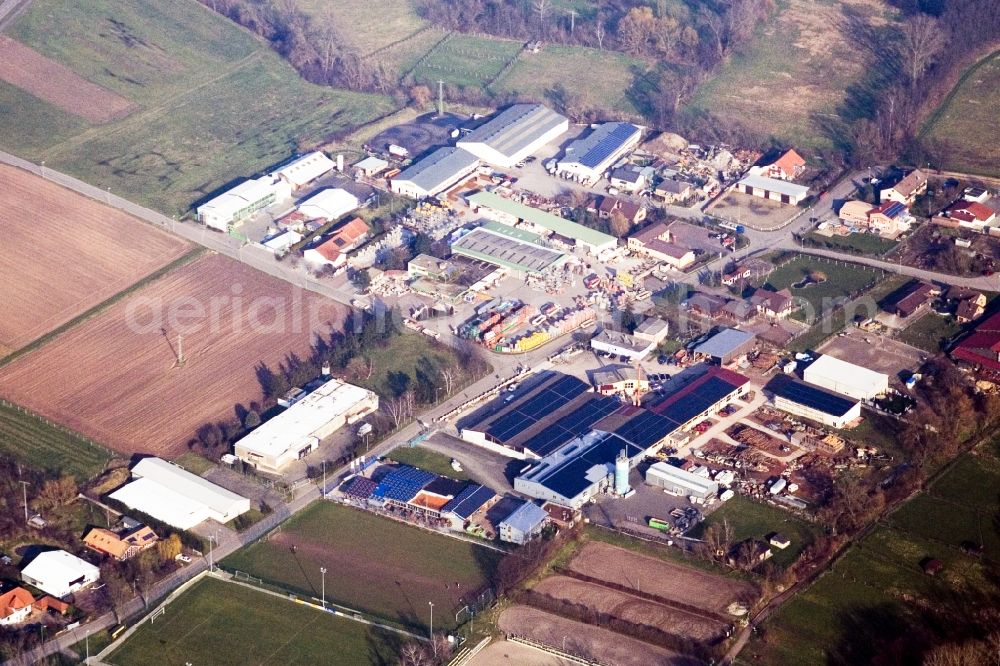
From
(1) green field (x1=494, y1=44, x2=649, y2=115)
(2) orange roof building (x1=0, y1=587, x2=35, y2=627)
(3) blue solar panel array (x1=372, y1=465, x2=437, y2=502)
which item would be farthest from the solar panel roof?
(1) green field (x1=494, y1=44, x2=649, y2=115)

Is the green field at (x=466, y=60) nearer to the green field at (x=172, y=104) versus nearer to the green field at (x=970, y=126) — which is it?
the green field at (x=172, y=104)

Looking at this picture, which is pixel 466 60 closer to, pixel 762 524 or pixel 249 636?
pixel 762 524

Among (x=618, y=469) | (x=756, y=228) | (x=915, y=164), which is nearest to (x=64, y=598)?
(x=618, y=469)

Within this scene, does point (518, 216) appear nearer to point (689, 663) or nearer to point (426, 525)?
point (426, 525)

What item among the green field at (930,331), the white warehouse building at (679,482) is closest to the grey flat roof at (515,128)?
the green field at (930,331)

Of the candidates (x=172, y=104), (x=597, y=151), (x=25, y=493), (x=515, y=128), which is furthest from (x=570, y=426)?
(x=172, y=104)

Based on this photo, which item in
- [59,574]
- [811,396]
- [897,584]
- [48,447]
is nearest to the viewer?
[897,584]
